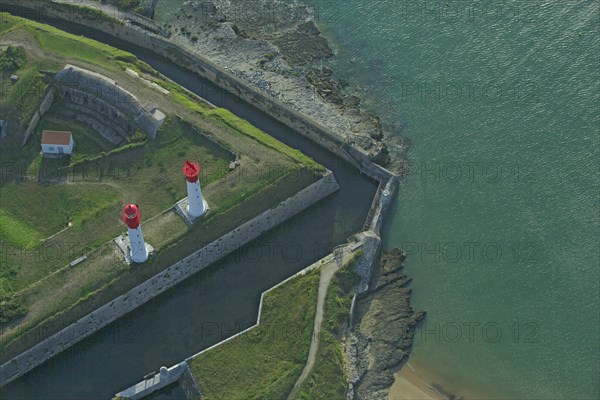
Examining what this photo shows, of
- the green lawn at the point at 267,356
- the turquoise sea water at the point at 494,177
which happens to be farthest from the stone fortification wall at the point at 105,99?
the turquoise sea water at the point at 494,177

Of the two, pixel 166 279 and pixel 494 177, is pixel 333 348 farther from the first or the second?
pixel 494 177

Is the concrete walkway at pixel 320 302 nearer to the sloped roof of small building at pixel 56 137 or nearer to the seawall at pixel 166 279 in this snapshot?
the seawall at pixel 166 279

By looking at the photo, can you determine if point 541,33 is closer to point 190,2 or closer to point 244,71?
point 244,71

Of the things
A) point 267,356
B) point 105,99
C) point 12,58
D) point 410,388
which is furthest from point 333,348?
point 12,58

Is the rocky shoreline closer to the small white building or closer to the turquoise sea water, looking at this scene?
the turquoise sea water

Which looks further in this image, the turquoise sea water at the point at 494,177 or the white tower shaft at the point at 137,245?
the turquoise sea water at the point at 494,177

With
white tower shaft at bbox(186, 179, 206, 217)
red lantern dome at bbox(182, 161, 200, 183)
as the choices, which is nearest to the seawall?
white tower shaft at bbox(186, 179, 206, 217)

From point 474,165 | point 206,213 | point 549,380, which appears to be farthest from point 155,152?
point 549,380
